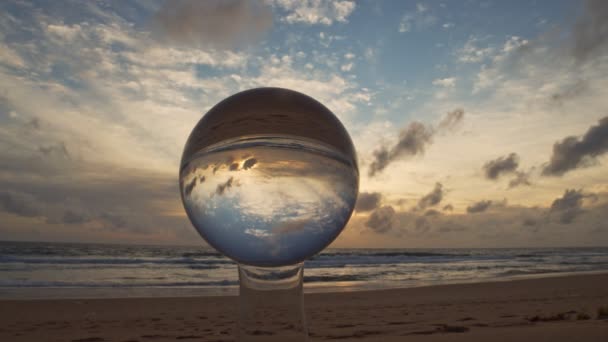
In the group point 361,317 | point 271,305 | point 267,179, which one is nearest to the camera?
point 267,179

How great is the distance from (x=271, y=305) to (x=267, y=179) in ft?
1.48

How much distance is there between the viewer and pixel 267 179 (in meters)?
1.35

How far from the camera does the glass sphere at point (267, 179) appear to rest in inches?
53.7

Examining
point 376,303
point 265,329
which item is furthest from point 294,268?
point 376,303

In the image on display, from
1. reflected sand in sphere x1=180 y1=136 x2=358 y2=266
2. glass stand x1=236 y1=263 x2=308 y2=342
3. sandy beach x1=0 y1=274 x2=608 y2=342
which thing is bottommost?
sandy beach x1=0 y1=274 x2=608 y2=342

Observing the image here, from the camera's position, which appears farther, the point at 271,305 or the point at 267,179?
the point at 271,305

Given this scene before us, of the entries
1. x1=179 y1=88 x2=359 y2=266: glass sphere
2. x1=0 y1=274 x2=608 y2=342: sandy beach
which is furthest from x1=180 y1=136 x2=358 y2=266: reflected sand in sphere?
x1=0 y1=274 x2=608 y2=342: sandy beach

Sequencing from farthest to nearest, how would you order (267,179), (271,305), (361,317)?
(361,317)
(271,305)
(267,179)

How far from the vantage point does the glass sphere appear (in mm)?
1363

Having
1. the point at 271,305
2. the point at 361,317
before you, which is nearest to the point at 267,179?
the point at 271,305

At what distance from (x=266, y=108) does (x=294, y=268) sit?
55cm

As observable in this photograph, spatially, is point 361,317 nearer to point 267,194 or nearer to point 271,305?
point 271,305

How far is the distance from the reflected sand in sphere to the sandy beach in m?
3.35

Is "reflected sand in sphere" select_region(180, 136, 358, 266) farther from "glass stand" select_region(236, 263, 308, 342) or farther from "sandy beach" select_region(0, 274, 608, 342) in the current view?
"sandy beach" select_region(0, 274, 608, 342)
